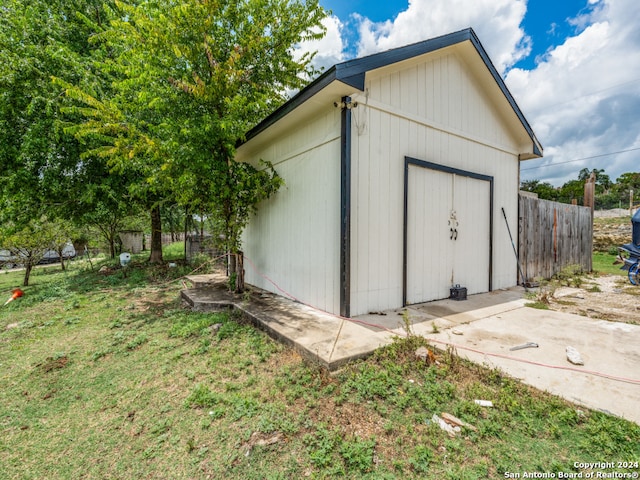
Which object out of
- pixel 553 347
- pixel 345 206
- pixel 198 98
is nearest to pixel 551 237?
pixel 553 347

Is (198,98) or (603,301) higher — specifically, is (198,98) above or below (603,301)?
above

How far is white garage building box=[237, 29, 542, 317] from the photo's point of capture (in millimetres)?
3549

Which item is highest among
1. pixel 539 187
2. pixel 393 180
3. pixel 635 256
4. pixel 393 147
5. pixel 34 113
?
pixel 539 187

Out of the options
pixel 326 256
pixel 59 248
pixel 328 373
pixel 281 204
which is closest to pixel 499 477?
pixel 328 373

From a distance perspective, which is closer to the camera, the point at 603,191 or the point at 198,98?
the point at 198,98

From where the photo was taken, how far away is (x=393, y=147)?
3.89m

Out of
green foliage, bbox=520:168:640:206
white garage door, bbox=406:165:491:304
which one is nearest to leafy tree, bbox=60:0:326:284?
white garage door, bbox=406:165:491:304

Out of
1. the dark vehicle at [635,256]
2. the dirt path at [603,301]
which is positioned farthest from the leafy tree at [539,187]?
the dirt path at [603,301]

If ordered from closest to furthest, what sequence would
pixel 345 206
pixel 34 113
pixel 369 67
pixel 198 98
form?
1. pixel 369 67
2. pixel 345 206
3. pixel 198 98
4. pixel 34 113

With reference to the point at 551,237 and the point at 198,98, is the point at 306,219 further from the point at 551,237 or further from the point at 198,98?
the point at 551,237

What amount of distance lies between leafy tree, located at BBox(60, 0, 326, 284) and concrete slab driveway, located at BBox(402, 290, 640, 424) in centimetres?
343

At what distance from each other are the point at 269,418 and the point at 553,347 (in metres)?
2.81

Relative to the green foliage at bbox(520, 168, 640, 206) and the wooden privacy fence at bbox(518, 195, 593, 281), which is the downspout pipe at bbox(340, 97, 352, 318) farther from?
the green foliage at bbox(520, 168, 640, 206)

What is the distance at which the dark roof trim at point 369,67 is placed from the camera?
3111mm
